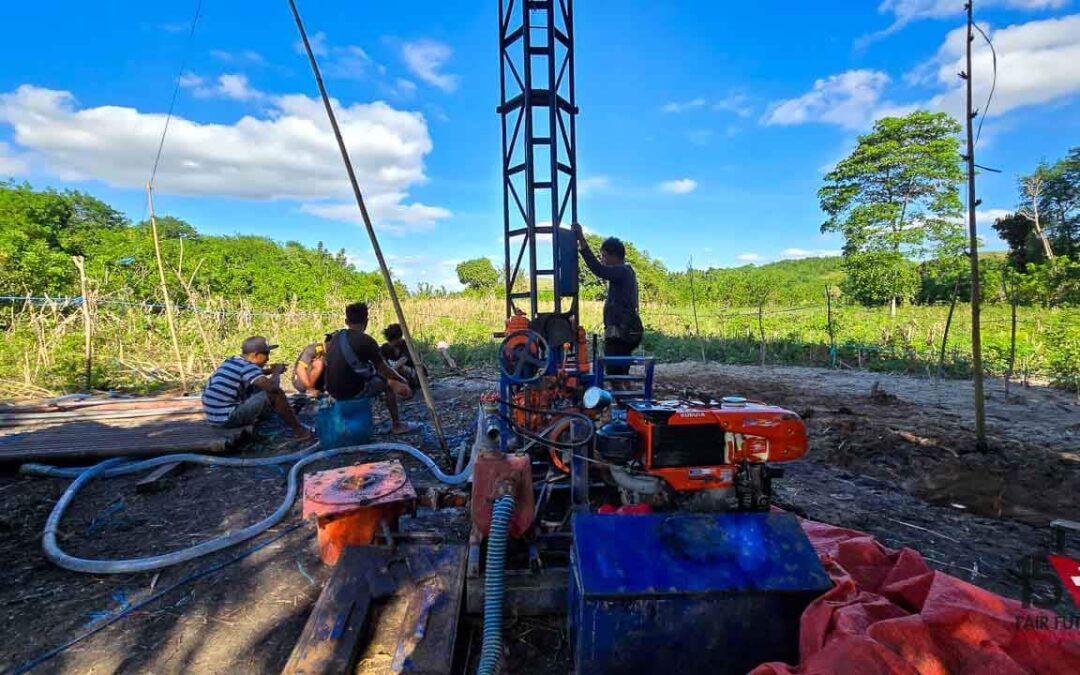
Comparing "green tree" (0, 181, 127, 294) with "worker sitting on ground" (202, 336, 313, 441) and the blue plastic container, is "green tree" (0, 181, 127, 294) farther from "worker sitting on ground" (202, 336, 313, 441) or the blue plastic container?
the blue plastic container

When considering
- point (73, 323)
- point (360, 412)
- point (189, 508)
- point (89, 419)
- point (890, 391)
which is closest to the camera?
point (189, 508)

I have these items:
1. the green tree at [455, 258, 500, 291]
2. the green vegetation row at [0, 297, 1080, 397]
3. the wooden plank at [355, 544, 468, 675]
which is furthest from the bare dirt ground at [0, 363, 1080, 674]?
the green tree at [455, 258, 500, 291]

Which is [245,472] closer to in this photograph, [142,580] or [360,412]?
[360,412]

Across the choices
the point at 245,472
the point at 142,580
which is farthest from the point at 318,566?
the point at 245,472

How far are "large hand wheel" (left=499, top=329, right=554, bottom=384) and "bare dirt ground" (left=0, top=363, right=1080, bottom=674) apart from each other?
118 cm

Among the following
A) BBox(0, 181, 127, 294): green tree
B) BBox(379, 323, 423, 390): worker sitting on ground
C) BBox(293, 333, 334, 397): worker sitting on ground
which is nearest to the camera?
BBox(293, 333, 334, 397): worker sitting on ground

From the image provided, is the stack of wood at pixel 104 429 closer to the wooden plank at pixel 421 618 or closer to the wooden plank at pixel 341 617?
the wooden plank at pixel 341 617

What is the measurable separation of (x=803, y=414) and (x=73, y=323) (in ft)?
40.4

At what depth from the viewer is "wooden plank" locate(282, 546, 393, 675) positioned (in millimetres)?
2123

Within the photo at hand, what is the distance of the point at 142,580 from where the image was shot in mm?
3156

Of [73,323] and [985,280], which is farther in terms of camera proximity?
[985,280]

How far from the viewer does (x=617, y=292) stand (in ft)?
17.8

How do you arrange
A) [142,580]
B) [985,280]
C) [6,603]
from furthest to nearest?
[985,280] < [142,580] < [6,603]

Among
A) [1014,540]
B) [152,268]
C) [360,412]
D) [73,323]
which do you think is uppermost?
[152,268]
